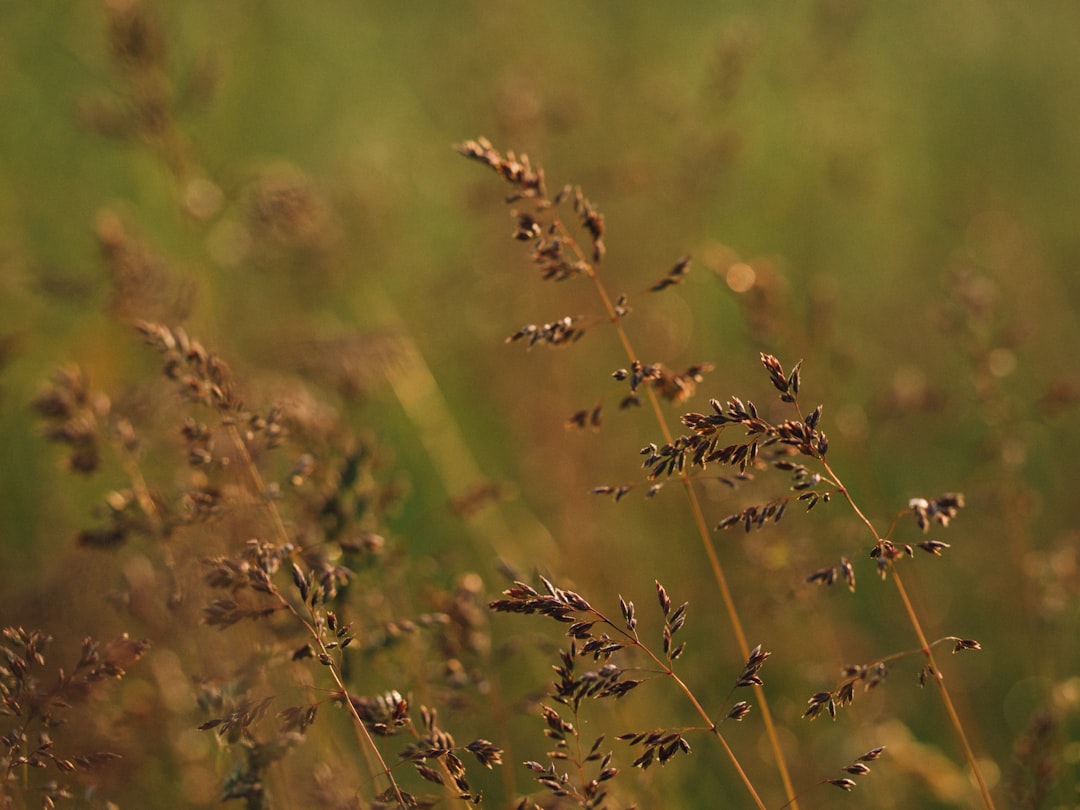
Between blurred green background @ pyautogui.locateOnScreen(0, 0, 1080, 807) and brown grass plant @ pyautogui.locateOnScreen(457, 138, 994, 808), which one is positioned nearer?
brown grass plant @ pyautogui.locateOnScreen(457, 138, 994, 808)

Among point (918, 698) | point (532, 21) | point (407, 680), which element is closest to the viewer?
point (407, 680)

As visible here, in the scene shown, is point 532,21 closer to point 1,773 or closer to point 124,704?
point 124,704

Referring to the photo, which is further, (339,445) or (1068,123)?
(1068,123)

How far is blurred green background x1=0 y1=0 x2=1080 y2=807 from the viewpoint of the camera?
308 cm

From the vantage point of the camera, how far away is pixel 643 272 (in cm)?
492

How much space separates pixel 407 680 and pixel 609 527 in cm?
172

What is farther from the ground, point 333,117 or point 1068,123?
point 333,117

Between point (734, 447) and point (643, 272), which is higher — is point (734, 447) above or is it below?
above

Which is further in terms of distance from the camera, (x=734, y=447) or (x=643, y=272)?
(x=643, y=272)

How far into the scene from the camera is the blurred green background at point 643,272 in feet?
10.1

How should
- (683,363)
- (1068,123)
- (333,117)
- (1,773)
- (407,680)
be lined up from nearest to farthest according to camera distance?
(1,773), (407,680), (683,363), (1068,123), (333,117)

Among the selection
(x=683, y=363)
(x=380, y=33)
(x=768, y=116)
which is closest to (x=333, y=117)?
(x=380, y=33)

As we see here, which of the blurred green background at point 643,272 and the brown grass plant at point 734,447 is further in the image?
the blurred green background at point 643,272

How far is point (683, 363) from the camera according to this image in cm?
435
